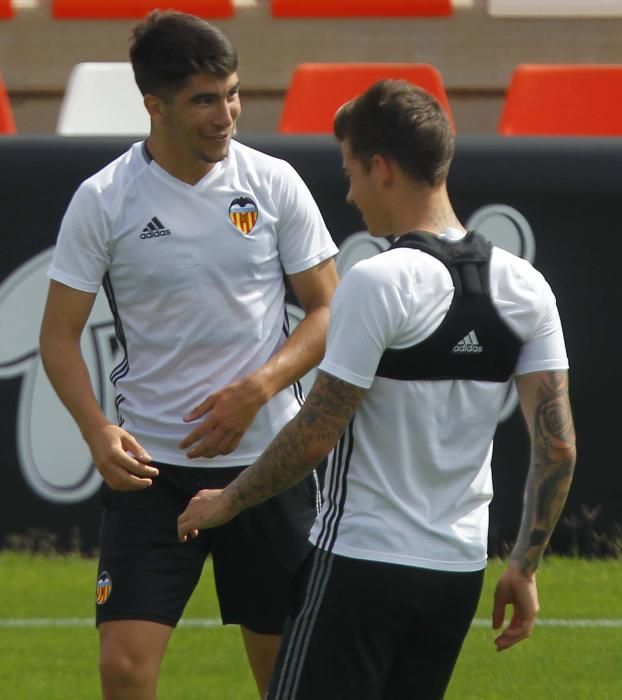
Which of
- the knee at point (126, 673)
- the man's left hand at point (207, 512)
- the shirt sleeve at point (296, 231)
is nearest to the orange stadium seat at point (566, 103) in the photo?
the shirt sleeve at point (296, 231)

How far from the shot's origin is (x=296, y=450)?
327cm

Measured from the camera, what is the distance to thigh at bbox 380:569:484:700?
3.29 meters

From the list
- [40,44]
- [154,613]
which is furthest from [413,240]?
[40,44]

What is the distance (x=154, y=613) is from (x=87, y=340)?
344cm

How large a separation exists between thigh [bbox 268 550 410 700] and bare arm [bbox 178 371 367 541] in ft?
0.63

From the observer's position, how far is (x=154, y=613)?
4129mm

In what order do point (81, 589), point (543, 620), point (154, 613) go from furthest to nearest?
A: 1. point (81, 589)
2. point (543, 620)
3. point (154, 613)

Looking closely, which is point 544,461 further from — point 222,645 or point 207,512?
point 222,645

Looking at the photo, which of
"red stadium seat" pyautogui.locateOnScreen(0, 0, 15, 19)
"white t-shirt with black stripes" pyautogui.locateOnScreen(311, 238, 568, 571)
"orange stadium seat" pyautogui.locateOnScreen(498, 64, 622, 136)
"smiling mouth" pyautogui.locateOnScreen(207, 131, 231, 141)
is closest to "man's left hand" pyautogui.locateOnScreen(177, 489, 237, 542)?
"white t-shirt with black stripes" pyautogui.locateOnScreen(311, 238, 568, 571)

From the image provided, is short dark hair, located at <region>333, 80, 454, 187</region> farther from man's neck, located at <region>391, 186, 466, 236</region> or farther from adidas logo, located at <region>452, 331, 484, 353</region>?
adidas logo, located at <region>452, 331, 484, 353</region>

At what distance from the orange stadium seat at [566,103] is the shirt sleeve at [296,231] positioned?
4.70 metres

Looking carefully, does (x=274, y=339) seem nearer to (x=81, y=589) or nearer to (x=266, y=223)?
(x=266, y=223)

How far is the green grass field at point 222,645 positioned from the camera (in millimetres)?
5797

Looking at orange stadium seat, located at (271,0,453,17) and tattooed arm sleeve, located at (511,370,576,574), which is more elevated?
tattooed arm sleeve, located at (511,370,576,574)
